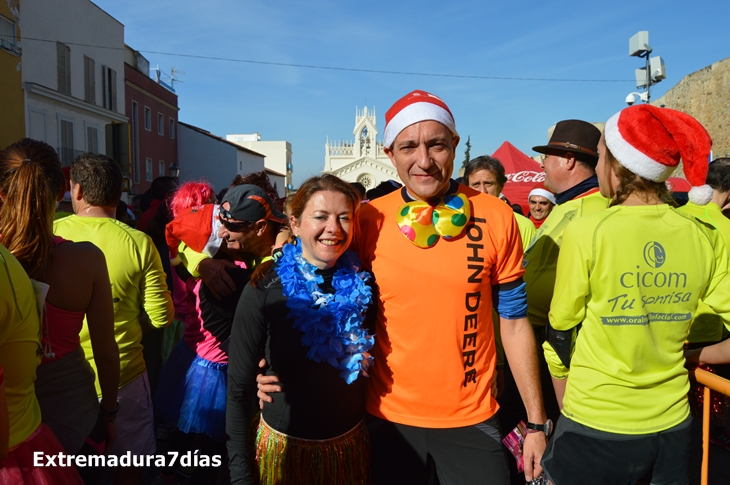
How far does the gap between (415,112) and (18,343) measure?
64.2 inches

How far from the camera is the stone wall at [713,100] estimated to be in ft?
76.8

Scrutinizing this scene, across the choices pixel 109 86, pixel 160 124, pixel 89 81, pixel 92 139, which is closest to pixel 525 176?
pixel 92 139

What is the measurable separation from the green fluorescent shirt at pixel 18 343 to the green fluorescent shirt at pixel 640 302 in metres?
1.87

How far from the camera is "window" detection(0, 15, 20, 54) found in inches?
601

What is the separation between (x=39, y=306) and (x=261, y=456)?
40.3 inches

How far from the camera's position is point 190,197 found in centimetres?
341

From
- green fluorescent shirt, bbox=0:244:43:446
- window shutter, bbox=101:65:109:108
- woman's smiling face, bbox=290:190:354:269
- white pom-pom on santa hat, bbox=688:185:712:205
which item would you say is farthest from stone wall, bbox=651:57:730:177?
window shutter, bbox=101:65:109:108

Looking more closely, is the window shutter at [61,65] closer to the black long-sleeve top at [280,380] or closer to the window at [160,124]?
the window at [160,124]

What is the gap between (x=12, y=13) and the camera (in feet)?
51.8

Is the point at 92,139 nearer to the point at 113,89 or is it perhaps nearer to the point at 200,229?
the point at 113,89

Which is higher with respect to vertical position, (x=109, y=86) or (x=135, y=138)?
(x=109, y=86)

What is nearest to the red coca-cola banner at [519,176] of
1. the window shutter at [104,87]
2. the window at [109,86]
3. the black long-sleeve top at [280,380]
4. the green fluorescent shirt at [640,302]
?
the green fluorescent shirt at [640,302]

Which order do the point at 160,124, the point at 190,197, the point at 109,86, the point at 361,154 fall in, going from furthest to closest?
the point at 361,154
the point at 160,124
the point at 109,86
the point at 190,197

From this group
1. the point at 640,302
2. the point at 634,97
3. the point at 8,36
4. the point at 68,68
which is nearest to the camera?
the point at 640,302
